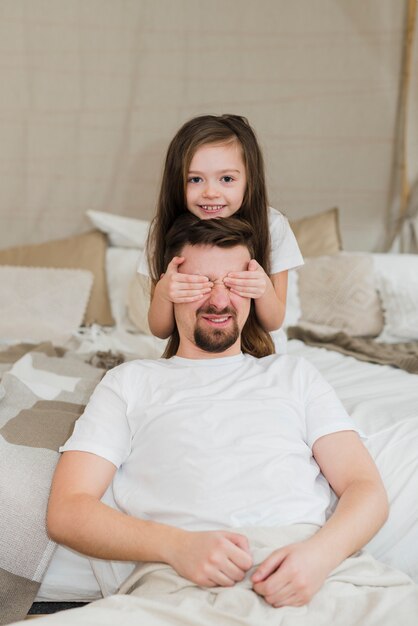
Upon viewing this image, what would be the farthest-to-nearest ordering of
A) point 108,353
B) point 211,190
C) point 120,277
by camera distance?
1. point 120,277
2. point 108,353
3. point 211,190

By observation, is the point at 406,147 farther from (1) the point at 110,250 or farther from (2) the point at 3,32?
(2) the point at 3,32

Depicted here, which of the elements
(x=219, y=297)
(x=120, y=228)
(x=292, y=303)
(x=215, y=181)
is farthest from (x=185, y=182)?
(x=120, y=228)

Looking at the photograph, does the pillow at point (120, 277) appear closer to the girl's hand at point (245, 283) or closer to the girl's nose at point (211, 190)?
the girl's nose at point (211, 190)

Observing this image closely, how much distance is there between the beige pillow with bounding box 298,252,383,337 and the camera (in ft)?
8.73

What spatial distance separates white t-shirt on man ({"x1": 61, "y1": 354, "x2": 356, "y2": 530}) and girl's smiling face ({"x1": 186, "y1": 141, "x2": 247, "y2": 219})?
52 cm

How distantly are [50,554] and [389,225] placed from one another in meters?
2.37

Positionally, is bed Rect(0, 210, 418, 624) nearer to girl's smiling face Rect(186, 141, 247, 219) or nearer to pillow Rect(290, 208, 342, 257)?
pillow Rect(290, 208, 342, 257)

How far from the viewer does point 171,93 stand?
3197 millimetres

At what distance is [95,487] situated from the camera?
1.23 m

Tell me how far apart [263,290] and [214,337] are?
0.15 meters

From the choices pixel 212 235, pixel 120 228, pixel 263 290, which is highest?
pixel 212 235

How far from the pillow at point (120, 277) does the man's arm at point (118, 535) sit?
4.91ft

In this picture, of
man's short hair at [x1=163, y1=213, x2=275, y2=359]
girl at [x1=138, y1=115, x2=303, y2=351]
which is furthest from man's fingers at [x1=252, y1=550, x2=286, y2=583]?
girl at [x1=138, y1=115, x2=303, y2=351]

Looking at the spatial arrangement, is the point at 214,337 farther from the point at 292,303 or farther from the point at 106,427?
the point at 292,303
